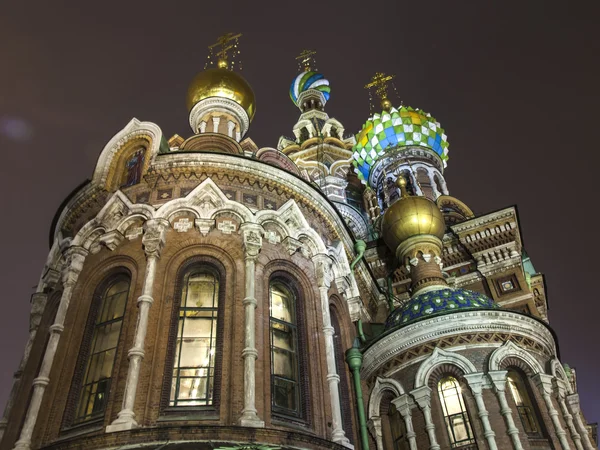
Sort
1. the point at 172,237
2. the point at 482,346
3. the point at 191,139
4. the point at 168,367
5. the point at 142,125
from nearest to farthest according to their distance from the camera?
Result: the point at 168,367, the point at 172,237, the point at 482,346, the point at 142,125, the point at 191,139

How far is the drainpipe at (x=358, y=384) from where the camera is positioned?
33.8ft

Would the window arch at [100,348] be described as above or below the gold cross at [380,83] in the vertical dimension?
below

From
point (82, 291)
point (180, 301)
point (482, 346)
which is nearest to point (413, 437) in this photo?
point (482, 346)

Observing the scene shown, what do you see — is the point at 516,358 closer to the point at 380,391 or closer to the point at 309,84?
the point at 380,391

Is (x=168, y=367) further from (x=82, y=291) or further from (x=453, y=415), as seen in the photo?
(x=453, y=415)

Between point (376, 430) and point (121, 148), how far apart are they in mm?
7816

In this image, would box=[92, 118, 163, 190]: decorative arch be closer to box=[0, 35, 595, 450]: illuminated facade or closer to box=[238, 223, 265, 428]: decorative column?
box=[0, 35, 595, 450]: illuminated facade

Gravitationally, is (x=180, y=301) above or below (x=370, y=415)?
above

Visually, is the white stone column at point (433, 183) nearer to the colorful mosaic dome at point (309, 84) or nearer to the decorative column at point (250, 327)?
the decorative column at point (250, 327)

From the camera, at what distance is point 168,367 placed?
8.89 meters

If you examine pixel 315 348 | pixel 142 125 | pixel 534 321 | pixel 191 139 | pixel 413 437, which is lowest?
pixel 413 437

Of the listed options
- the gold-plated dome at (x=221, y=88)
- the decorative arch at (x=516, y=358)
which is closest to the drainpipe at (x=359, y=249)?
the decorative arch at (x=516, y=358)

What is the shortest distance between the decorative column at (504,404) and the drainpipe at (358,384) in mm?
2458

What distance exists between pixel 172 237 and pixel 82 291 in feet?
6.01
